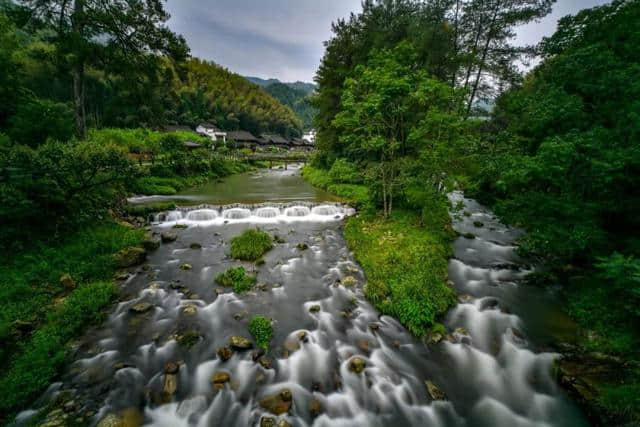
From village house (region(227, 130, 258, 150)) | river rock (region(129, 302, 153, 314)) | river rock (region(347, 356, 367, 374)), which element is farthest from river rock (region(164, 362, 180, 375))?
village house (region(227, 130, 258, 150))

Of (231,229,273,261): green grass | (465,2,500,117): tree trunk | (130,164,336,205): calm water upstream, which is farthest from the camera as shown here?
(130,164,336,205): calm water upstream

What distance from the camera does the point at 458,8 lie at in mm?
15703

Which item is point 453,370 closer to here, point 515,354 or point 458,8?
point 515,354

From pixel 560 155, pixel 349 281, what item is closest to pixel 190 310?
pixel 349 281

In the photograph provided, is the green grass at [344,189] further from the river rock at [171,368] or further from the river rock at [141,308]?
the river rock at [171,368]

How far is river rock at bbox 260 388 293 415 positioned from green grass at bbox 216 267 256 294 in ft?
12.2

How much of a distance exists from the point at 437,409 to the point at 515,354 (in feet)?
8.85

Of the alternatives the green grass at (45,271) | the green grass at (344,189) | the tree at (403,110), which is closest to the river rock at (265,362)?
the green grass at (45,271)

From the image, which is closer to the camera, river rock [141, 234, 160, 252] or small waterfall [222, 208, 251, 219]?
river rock [141, 234, 160, 252]

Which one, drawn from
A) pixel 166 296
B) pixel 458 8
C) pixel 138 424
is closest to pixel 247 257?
pixel 166 296

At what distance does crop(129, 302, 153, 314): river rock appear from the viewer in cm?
671

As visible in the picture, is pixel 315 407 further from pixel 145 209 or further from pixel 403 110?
pixel 145 209

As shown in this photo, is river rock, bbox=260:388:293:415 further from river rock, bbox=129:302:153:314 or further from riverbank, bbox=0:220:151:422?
river rock, bbox=129:302:153:314

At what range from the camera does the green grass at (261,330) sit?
5.90 metres
